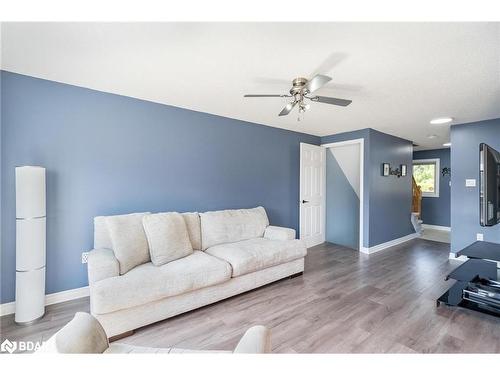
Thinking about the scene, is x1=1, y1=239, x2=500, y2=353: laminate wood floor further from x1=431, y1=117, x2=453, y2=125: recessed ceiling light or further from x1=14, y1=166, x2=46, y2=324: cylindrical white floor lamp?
x1=431, y1=117, x2=453, y2=125: recessed ceiling light

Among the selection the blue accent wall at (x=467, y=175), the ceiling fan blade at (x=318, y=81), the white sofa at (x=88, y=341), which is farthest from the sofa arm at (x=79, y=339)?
the blue accent wall at (x=467, y=175)

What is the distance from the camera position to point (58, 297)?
2.36 metres

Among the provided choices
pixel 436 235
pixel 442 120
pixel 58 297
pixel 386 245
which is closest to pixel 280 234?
pixel 58 297

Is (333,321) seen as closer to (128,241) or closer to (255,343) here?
(255,343)

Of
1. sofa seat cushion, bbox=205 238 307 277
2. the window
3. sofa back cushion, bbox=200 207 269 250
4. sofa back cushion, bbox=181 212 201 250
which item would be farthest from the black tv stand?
the window

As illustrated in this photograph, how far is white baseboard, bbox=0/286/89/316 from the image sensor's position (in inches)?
83.4

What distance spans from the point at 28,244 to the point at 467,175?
233 inches

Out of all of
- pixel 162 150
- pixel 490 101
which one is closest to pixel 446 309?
pixel 490 101

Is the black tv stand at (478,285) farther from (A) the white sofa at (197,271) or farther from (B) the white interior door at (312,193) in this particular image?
(B) the white interior door at (312,193)

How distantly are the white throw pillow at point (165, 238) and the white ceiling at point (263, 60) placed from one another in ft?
4.78

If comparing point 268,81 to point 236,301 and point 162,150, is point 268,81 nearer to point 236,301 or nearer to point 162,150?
point 162,150

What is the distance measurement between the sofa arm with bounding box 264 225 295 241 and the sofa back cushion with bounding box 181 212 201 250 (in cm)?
101

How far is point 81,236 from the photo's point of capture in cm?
248

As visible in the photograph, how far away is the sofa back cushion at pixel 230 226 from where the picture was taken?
296 cm
